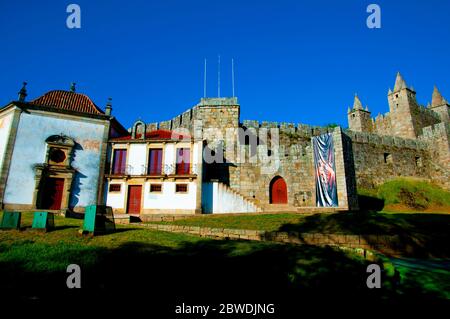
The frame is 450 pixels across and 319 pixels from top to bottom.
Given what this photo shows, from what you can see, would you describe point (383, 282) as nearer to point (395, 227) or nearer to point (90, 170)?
point (395, 227)

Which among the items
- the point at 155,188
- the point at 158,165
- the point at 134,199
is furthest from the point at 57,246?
the point at 158,165

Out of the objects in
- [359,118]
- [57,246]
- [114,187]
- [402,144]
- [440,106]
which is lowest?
[57,246]

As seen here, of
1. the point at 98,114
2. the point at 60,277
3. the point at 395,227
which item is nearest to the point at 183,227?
the point at 60,277

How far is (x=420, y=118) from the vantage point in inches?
1475

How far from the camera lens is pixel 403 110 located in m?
37.1

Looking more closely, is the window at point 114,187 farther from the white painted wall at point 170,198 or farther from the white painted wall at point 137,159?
the white painted wall at point 170,198

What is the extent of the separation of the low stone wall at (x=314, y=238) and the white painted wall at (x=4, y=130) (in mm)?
16024

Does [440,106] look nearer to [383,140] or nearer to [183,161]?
[383,140]

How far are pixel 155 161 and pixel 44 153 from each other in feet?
25.8

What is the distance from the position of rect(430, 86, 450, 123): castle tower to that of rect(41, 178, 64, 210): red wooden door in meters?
50.8

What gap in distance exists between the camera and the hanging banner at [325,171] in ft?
59.4

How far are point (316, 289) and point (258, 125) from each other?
854 inches

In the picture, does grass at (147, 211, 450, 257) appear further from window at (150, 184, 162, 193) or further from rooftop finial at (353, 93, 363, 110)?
rooftop finial at (353, 93, 363, 110)
